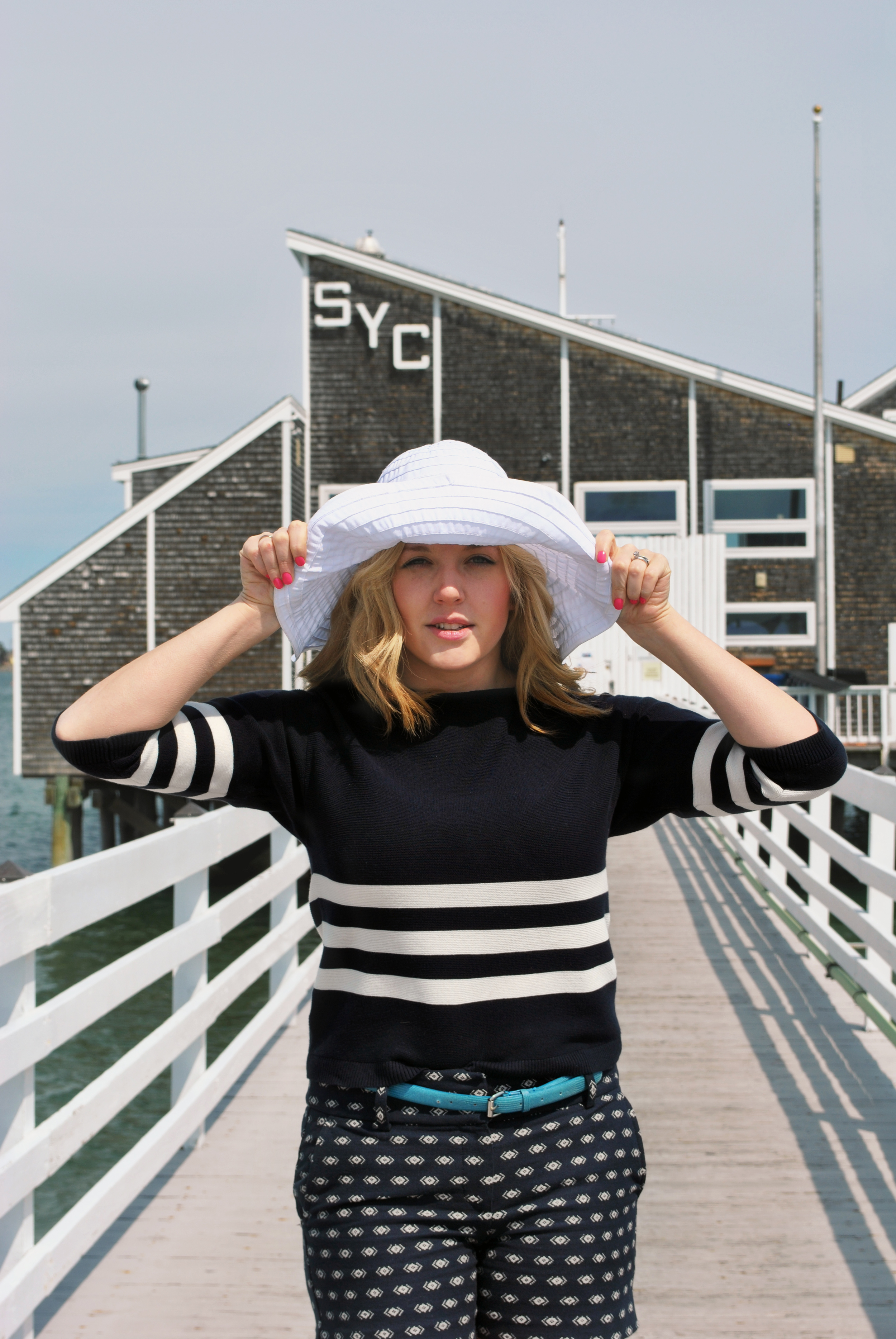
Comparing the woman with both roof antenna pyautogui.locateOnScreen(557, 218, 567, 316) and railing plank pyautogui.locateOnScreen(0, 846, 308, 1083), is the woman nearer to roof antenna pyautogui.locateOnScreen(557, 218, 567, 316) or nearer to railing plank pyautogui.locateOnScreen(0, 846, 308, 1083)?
railing plank pyautogui.locateOnScreen(0, 846, 308, 1083)

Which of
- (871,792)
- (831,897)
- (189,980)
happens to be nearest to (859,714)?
(831,897)

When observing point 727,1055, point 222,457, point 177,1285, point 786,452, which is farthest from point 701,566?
point 177,1285

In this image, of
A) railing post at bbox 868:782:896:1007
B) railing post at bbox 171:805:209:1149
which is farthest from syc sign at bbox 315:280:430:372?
railing post at bbox 171:805:209:1149

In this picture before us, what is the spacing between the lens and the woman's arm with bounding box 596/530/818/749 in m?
1.50

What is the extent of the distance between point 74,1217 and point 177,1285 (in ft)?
1.14

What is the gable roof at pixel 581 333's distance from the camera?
1644cm

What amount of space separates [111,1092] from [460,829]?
68.4 inches

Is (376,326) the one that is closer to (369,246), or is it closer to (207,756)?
(369,246)

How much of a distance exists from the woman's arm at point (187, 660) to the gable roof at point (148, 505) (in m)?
16.3

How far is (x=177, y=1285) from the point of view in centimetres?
266

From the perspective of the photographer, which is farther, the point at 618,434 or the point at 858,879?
the point at 618,434

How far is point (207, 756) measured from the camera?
152 cm

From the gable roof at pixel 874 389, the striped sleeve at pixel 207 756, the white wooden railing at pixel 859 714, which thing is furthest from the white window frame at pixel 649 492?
the striped sleeve at pixel 207 756

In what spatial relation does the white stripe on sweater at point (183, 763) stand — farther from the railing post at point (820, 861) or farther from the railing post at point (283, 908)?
the railing post at point (820, 861)
